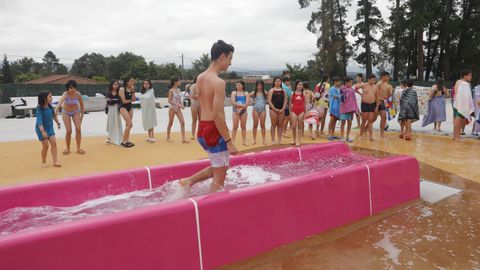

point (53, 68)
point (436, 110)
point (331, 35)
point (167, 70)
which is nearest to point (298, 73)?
point (331, 35)

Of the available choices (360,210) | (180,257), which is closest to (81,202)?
(180,257)

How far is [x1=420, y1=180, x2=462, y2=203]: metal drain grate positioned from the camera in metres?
4.70

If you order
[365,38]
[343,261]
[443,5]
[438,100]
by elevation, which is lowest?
[343,261]

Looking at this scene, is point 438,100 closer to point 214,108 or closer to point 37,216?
point 214,108

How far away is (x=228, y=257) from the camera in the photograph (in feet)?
10.0

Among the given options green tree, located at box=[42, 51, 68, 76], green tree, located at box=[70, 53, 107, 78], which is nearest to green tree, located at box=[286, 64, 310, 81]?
green tree, located at box=[70, 53, 107, 78]

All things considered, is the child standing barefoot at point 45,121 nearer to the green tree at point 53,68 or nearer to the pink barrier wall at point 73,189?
the pink barrier wall at point 73,189

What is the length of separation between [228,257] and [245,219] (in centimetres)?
34

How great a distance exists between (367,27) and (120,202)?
34.3 metres

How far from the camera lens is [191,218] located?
9.33 ft

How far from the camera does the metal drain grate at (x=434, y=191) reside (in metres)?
4.70

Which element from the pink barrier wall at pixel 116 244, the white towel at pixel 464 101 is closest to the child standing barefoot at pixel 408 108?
the white towel at pixel 464 101

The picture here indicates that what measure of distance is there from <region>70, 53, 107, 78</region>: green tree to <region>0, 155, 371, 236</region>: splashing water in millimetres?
53856

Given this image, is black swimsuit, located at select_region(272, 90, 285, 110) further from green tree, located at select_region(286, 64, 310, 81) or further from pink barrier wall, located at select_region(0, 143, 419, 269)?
green tree, located at select_region(286, 64, 310, 81)
